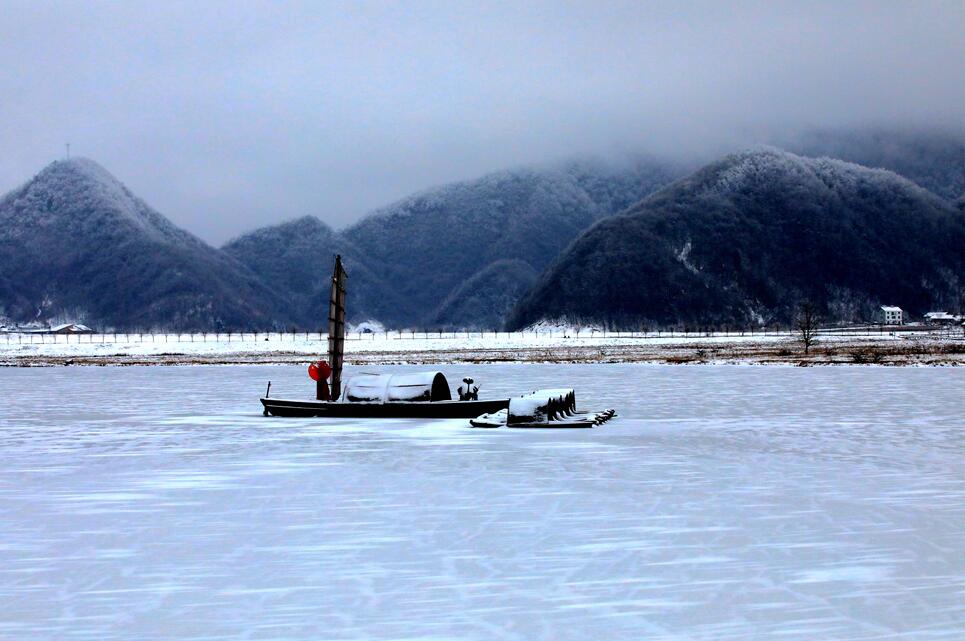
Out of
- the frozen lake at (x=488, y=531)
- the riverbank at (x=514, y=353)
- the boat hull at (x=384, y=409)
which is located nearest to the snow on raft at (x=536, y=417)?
the frozen lake at (x=488, y=531)

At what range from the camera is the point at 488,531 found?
1490 cm

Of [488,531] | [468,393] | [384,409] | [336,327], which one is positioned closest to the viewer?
[488,531]

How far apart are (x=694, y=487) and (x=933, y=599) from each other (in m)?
7.85

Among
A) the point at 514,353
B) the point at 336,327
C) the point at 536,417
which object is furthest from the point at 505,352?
Result: the point at 536,417

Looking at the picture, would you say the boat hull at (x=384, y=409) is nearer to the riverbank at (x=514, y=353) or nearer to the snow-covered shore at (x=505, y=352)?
the riverbank at (x=514, y=353)

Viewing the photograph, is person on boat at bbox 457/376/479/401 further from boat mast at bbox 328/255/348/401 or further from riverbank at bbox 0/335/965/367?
riverbank at bbox 0/335/965/367

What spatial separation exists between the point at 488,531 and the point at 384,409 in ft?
69.7

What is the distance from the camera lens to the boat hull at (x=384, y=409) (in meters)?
35.2

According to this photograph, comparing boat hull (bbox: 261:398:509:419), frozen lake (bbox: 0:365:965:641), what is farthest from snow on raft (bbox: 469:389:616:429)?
boat hull (bbox: 261:398:509:419)

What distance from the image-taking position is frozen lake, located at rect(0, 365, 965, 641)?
10531mm

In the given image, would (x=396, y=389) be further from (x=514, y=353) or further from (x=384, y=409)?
(x=514, y=353)

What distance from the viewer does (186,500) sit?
17766 millimetres

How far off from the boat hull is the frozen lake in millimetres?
4518

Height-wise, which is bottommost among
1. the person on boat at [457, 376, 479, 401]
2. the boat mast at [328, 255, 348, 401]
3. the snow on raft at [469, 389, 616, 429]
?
the snow on raft at [469, 389, 616, 429]
